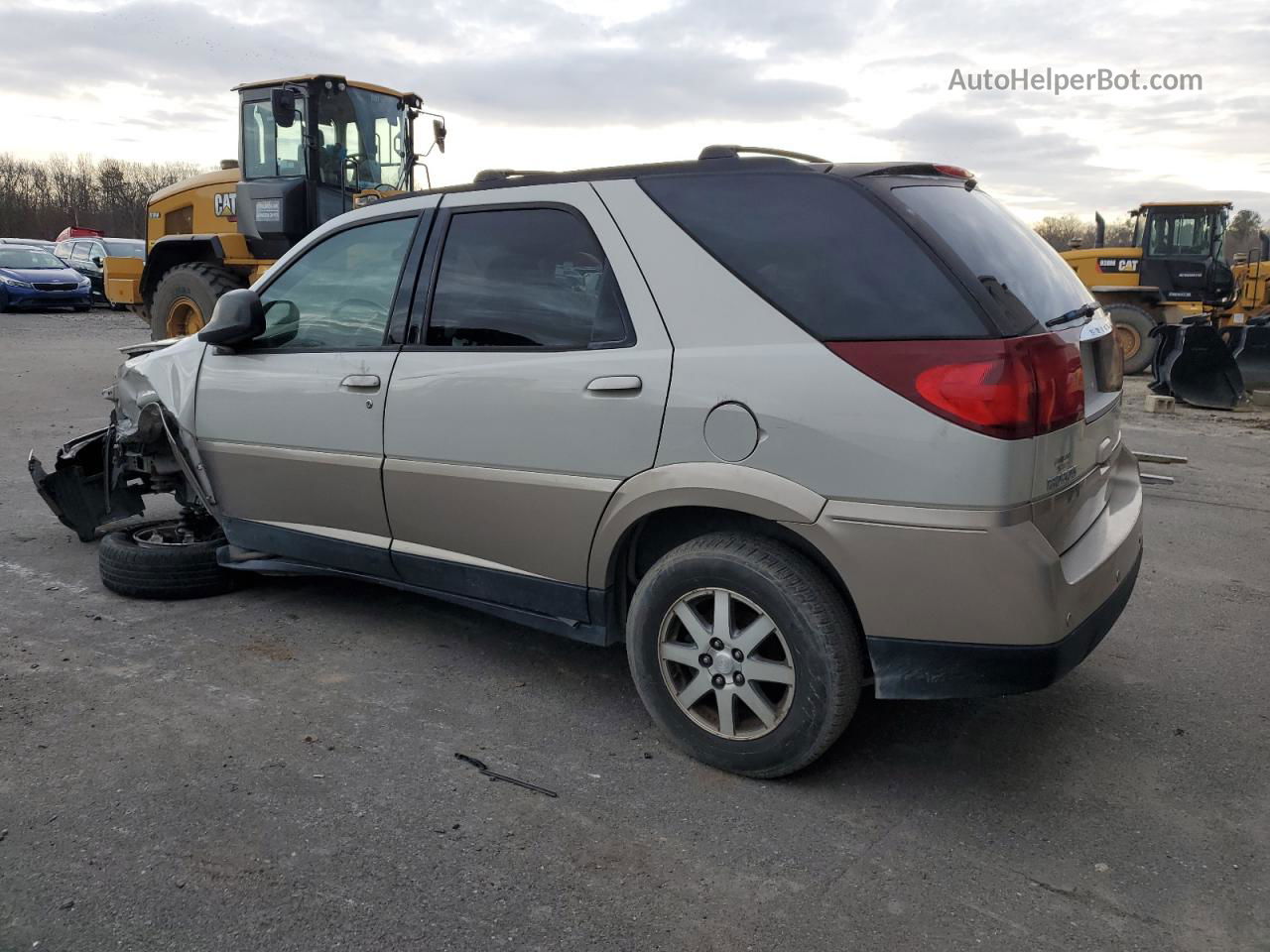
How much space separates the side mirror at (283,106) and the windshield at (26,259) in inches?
647

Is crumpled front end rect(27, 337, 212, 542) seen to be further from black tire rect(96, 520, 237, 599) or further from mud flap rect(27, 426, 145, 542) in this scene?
black tire rect(96, 520, 237, 599)

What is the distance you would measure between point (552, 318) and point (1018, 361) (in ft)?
4.91

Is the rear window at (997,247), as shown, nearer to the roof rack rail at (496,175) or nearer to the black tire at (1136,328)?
the roof rack rail at (496,175)

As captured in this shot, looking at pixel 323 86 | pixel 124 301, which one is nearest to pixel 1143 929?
pixel 323 86

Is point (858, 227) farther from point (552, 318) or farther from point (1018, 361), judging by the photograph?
point (552, 318)

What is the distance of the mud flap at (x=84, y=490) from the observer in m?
5.34

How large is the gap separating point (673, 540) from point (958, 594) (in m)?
0.97

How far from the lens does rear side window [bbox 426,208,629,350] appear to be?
10.9ft

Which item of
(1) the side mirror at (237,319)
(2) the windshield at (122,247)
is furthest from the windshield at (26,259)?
(1) the side mirror at (237,319)

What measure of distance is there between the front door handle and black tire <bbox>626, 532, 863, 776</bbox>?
4.39 feet

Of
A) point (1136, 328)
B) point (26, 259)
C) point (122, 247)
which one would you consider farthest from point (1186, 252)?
point (26, 259)

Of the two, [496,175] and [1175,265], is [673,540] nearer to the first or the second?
[496,175]

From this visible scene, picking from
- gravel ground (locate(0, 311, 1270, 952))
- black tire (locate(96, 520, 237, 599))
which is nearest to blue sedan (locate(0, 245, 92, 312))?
black tire (locate(96, 520, 237, 599))

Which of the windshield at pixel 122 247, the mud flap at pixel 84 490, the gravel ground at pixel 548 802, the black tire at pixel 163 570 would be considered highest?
the windshield at pixel 122 247
